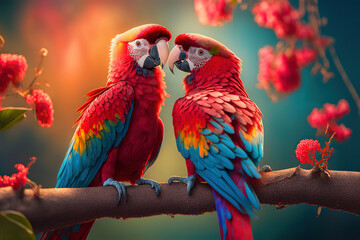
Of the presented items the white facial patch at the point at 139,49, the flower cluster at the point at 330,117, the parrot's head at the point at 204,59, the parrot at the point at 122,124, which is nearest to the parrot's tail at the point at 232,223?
the parrot at the point at 122,124

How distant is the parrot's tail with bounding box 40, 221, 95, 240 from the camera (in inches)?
37.8

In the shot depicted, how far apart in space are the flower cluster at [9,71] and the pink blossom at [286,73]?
0.46 metres

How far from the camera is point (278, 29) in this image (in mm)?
558

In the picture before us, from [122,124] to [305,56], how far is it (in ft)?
2.01

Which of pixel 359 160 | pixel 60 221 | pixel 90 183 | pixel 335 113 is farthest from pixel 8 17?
pixel 359 160

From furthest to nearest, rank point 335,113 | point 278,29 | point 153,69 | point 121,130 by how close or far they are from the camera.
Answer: point 153,69 < point 121,130 < point 335,113 < point 278,29

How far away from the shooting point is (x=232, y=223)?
84 cm

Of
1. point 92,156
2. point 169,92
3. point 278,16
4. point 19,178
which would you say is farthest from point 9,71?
point 169,92

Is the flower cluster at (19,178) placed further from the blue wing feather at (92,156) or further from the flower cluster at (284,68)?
the flower cluster at (284,68)

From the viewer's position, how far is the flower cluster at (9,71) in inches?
25.8

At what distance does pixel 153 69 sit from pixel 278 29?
62cm

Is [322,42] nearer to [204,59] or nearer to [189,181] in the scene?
[189,181]

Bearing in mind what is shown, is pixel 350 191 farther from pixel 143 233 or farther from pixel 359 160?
pixel 143 233

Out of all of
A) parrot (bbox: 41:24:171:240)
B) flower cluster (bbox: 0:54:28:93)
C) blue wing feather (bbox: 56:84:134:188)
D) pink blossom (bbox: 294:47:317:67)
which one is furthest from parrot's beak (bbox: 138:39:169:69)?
pink blossom (bbox: 294:47:317:67)
